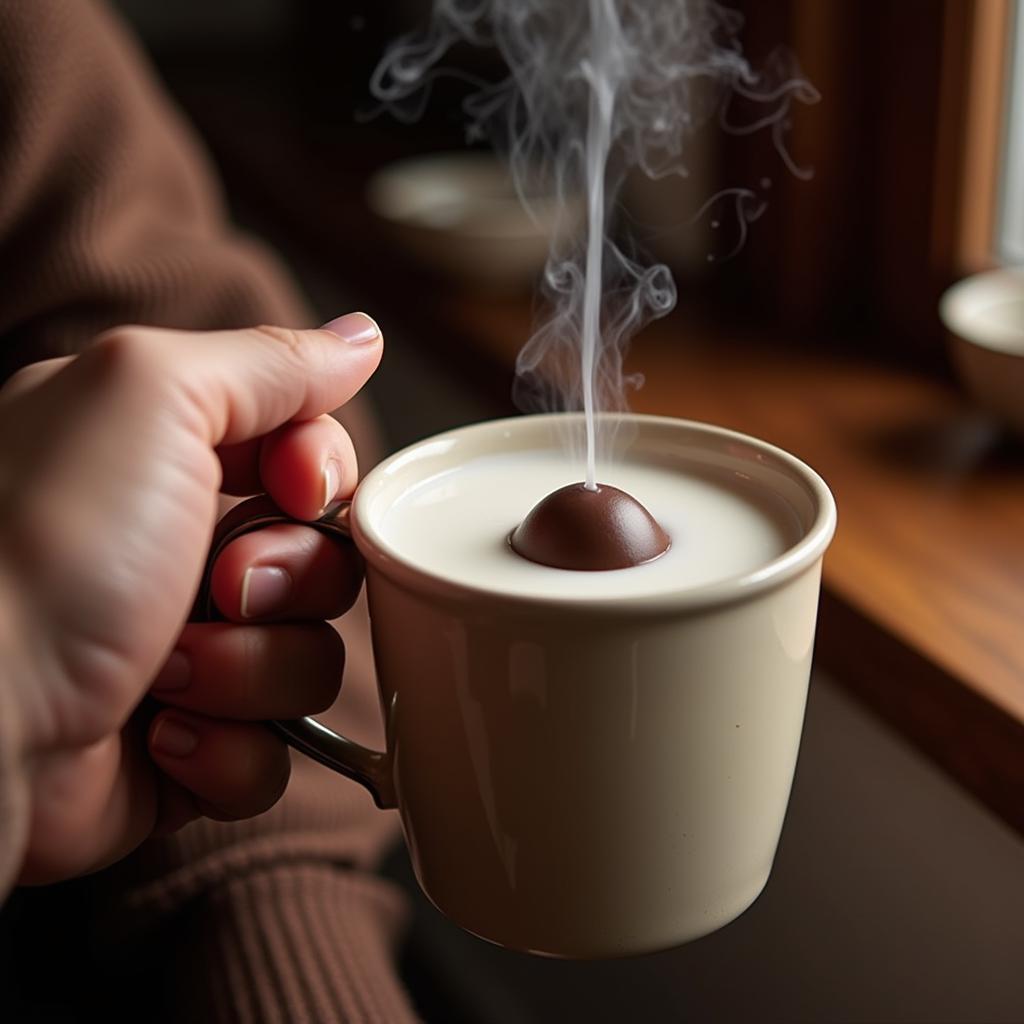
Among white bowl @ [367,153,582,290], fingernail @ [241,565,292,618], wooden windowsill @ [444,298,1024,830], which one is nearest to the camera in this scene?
fingernail @ [241,565,292,618]

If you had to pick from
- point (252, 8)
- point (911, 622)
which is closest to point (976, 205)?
point (911, 622)

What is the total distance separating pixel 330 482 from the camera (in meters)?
0.52

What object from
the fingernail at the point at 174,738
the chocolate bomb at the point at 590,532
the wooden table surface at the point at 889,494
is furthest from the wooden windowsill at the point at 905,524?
the fingernail at the point at 174,738

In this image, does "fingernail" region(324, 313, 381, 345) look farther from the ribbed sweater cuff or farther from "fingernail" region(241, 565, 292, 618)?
the ribbed sweater cuff

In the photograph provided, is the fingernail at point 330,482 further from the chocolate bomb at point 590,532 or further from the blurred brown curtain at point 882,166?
the blurred brown curtain at point 882,166

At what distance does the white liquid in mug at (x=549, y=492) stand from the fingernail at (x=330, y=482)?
0.08ft

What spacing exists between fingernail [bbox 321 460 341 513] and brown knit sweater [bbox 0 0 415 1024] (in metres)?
0.31

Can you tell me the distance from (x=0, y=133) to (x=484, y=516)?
1.66ft

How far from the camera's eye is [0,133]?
83cm

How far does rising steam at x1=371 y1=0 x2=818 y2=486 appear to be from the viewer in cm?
74

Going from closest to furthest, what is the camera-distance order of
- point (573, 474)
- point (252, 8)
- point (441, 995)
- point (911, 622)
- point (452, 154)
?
1. point (573, 474)
2. point (911, 622)
3. point (441, 995)
4. point (452, 154)
5. point (252, 8)

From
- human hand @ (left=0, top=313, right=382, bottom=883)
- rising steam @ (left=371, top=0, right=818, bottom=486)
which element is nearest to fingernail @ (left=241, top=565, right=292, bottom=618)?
human hand @ (left=0, top=313, right=382, bottom=883)

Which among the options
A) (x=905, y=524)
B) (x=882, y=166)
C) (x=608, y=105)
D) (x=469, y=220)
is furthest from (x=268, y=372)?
(x=469, y=220)

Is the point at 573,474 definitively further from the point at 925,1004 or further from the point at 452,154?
the point at 452,154
